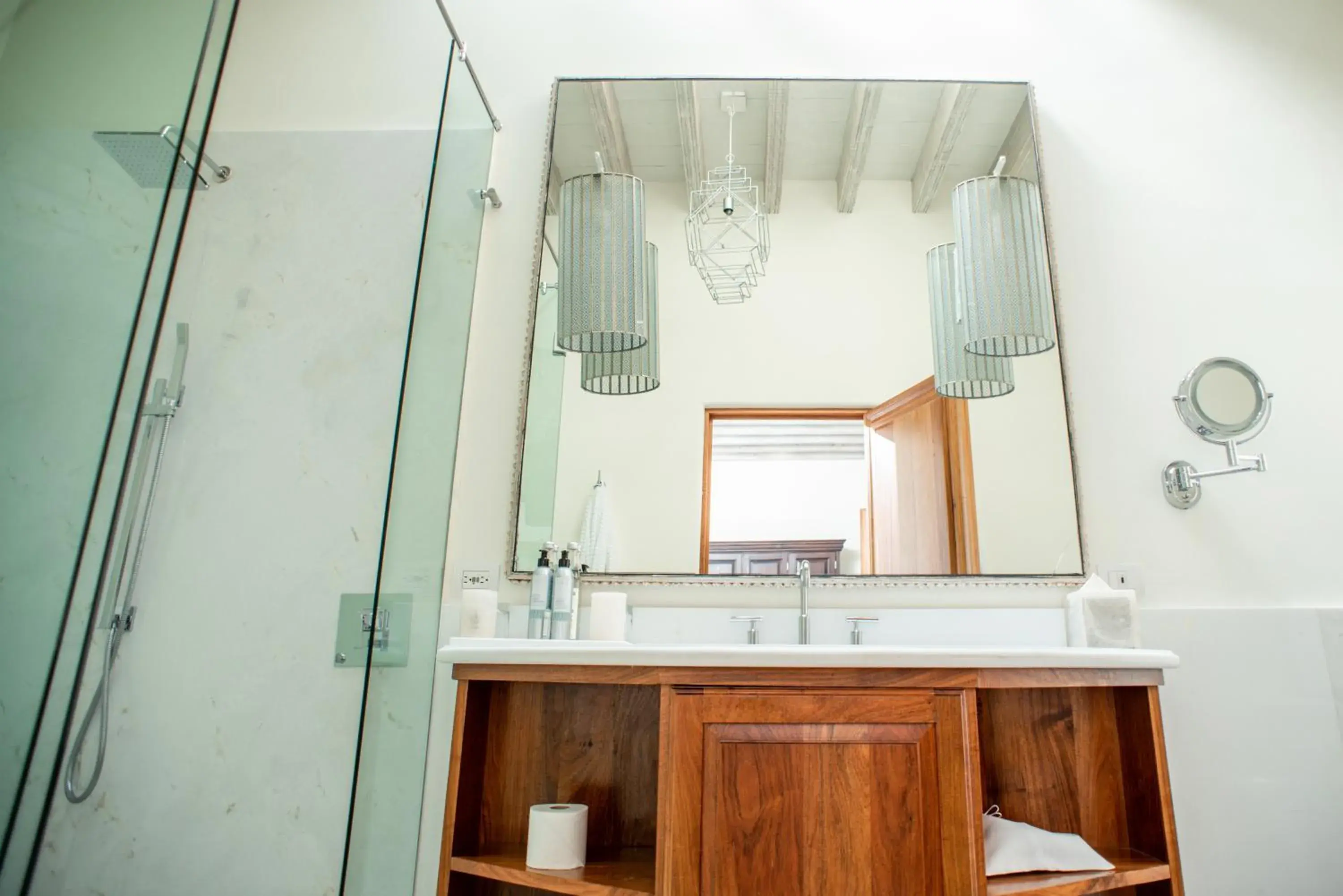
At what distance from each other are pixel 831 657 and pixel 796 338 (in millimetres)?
905

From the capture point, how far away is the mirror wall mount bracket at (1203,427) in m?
1.70

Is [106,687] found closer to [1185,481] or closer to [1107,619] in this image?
[1107,619]

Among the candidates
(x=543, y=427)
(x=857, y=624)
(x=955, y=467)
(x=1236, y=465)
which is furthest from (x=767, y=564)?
(x=1236, y=465)

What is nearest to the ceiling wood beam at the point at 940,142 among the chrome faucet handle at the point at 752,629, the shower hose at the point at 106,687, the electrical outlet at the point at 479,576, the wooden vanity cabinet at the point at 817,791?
the chrome faucet handle at the point at 752,629

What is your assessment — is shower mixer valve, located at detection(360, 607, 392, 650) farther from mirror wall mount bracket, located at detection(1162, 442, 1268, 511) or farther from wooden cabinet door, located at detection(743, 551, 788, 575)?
mirror wall mount bracket, located at detection(1162, 442, 1268, 511)

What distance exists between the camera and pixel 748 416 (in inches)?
70.1

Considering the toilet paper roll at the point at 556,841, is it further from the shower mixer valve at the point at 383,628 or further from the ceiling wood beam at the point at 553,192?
the ceiling wood beam at the point at 553,192

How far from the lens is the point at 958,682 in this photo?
1.14m

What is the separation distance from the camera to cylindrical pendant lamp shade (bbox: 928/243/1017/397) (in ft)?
5.80

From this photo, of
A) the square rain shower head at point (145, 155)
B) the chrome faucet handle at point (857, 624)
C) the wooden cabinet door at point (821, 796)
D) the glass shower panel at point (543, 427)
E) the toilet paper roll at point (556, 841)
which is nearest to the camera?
the square rain shower head at point (145, 155)

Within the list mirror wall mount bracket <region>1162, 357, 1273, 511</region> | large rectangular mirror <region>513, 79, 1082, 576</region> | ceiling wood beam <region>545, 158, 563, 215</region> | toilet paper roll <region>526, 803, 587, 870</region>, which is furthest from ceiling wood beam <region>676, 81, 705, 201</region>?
toilet paper roll <region>526, 803, 587, 870</region>

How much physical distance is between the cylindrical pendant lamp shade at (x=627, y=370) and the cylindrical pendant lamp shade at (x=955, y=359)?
2.23ft

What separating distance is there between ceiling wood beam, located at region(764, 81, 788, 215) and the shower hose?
167 centimetres

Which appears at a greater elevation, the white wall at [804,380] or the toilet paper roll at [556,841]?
the white wall at [804,380]
